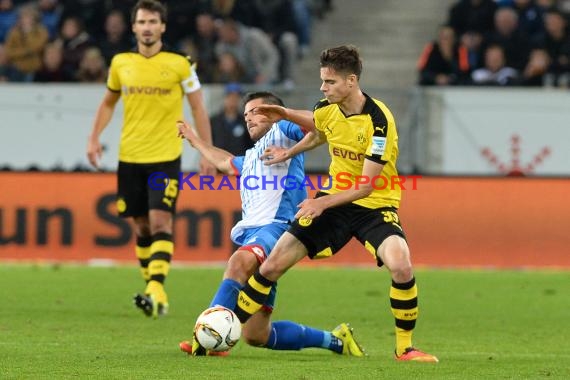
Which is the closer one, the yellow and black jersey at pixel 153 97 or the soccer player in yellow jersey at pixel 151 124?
the soccer player in yellow jersey at pixel 151 124

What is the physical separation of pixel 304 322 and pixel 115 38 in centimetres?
A: 1038

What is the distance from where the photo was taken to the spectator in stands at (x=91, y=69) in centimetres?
2034

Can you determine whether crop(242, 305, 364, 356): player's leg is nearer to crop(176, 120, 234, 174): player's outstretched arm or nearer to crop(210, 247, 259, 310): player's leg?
crop(210, 247, 259, 310): player's leg

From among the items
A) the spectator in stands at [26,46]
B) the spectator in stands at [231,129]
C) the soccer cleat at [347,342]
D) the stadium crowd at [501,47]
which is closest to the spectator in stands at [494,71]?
the stadium crowd at [501,47]

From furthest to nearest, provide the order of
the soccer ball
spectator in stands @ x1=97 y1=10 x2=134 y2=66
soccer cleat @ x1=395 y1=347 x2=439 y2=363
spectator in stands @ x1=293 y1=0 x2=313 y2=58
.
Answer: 1. spectator in stands @ x1=293 y1=0 x2=313 y2=58
2. spectator in stands @ x1=97 y1=10 x2=134 y2=66
3. soccer cleat @ x1=395 y1=347 x2=439 y2=363
4. the soccer ball

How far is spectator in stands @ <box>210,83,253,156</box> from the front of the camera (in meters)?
18.0

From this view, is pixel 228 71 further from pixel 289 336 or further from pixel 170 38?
pixel 289 336

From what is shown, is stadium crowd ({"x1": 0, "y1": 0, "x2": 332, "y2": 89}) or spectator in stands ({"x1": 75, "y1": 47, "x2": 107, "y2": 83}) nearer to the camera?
spectator in stands ({"x1": 75, "y1": 47, "x2": 107, "y2": 83})

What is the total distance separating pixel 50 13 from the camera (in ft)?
73.8

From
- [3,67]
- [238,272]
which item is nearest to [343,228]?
[238,272]

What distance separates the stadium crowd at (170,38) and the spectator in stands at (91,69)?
0.01 m

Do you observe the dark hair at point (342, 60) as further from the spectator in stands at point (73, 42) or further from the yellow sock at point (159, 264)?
the spectator in stands at point (73, 42)

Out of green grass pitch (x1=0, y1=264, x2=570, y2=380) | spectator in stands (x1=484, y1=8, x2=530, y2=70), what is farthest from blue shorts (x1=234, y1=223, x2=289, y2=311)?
spectator in stands (x1=484, y1=8, x2=530, y2=70)

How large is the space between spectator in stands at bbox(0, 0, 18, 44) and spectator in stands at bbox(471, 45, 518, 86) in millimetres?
7615
